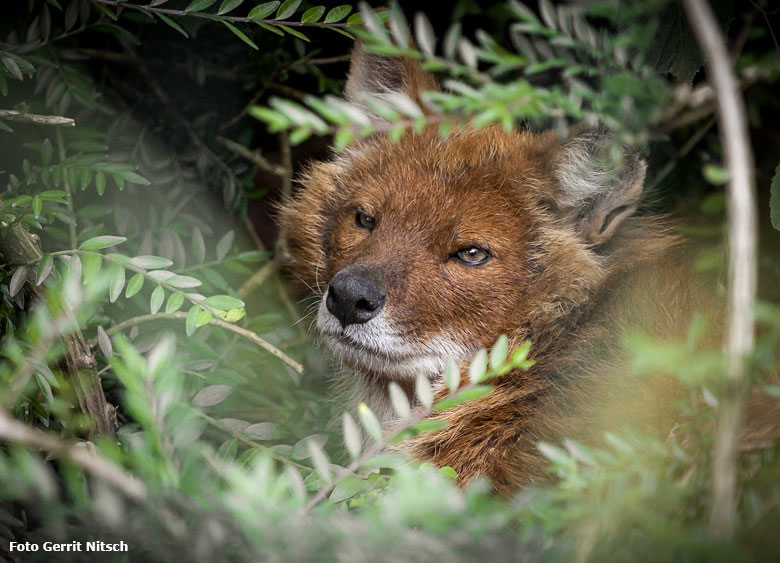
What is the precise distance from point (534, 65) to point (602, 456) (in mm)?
780

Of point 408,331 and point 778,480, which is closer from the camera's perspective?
point 778,480

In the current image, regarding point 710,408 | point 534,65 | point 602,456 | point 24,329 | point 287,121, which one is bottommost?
point 24,329

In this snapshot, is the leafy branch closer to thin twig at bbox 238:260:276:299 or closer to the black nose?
the black nose

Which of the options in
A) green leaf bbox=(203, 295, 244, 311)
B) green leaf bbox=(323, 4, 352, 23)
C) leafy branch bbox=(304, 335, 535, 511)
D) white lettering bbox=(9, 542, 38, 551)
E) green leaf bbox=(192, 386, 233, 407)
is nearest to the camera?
leafy branch bbox=(304, 335, 535, 511)

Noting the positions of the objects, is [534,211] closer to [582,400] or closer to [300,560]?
[582,400]

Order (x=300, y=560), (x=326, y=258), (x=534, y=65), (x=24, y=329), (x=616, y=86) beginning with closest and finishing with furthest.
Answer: (x=300, y=560) → (x=616, y=86) → (x=534, y=65) → (x=24, y=329) → (x=326, y=258)

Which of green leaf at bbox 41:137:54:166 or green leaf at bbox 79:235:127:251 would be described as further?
green leaf at bbox 41:137:54:166

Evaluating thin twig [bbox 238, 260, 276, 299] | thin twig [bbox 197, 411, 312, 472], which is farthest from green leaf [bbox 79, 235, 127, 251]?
thin twig [bbox 238, 260, 276, 299]

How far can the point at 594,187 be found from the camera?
2779 mm

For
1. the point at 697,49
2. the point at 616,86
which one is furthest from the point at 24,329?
the point at 697,49

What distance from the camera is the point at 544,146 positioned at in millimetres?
2869

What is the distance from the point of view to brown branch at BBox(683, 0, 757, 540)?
1099 mm

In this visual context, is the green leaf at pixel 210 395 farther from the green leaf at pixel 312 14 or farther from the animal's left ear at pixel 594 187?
the animal's left ear at pixel 594 187

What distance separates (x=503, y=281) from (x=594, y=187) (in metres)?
0.49
